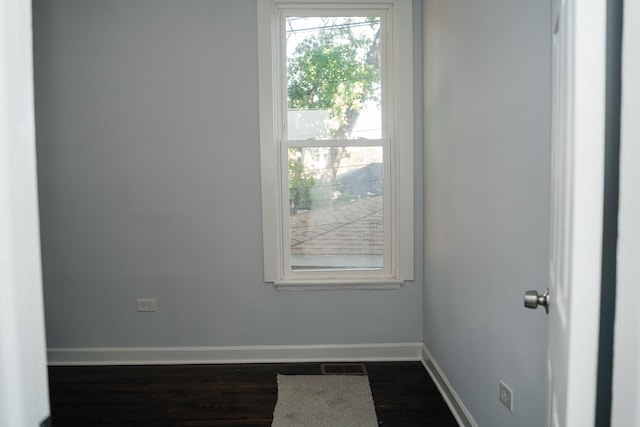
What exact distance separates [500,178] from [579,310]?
1311 mm

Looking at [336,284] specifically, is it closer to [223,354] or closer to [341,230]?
[341,230]

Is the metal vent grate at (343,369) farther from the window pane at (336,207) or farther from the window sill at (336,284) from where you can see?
the window pane at (336,207)

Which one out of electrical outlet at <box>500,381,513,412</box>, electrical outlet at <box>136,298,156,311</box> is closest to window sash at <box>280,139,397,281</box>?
electrical outlet at <box>136,298,156,311</box>

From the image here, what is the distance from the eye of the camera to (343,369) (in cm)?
309

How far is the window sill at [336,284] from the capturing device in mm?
3230

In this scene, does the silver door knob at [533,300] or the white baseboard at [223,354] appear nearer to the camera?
the silver door knob at [533,300]

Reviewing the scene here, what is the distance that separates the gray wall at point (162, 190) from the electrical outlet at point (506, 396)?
137 centimetres

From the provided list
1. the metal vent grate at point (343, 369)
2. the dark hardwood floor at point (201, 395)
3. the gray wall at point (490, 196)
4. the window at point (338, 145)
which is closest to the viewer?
the gray wall at point (490, 196)

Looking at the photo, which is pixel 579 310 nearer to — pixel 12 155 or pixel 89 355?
pixel 12 155

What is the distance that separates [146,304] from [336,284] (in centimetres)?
139

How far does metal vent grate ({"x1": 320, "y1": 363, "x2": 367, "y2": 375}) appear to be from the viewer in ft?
9.96

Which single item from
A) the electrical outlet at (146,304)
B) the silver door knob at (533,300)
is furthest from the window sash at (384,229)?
the silver door knob at (533,300)

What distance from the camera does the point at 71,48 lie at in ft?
10.3

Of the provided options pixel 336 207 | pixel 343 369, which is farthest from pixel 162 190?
pixel 343 369
